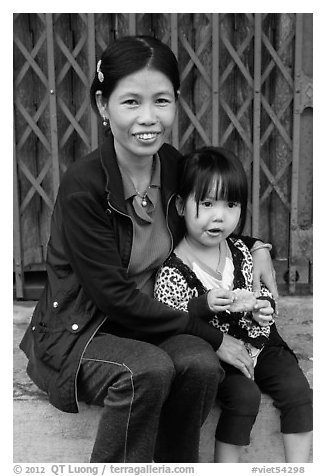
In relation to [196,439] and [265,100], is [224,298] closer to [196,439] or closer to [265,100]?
[196,439]

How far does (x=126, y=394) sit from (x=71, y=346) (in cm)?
29

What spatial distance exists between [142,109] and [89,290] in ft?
2.07

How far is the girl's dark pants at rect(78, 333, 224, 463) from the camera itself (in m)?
2.19

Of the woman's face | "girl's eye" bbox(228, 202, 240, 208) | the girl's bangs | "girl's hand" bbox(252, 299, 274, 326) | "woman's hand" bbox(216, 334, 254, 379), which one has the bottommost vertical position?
"woman's hand" bbox(216, 334, 254, 379)

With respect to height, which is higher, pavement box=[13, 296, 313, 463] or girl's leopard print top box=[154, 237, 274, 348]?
girl's leopard print top box=[154, 237, 274, 348]

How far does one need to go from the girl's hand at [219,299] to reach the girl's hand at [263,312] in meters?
0.12

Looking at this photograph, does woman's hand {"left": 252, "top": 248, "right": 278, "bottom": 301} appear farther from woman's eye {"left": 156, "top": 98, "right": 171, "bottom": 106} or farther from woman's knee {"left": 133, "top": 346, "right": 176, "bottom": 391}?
woman's eye {"left": 156, "top": 98, "right": 171, "bottom": 106}

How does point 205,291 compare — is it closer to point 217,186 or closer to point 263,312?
point 263,312

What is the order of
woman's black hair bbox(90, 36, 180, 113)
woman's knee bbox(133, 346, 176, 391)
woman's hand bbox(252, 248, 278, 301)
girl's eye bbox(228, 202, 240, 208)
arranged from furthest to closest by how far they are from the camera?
woman's hand bbox(252, 248, 278, 301), girl's eye bbox(228, 202, 240, 208), woman's black hair bbox(90, 36, 180, 113), woman's knee bbox(133, 346, 176, 391)

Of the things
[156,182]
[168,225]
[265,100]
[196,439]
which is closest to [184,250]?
[168,225]

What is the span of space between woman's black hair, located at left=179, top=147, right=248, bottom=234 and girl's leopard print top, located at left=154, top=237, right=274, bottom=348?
0.24 meters

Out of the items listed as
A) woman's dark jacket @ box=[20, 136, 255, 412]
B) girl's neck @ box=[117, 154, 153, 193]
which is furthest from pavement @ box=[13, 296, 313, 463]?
girl's neck @ box=[117, 154, 153, 193]

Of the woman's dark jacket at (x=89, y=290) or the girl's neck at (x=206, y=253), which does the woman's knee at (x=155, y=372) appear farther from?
the girl's neck at (x=206, y=253)

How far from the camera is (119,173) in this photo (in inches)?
96.4
